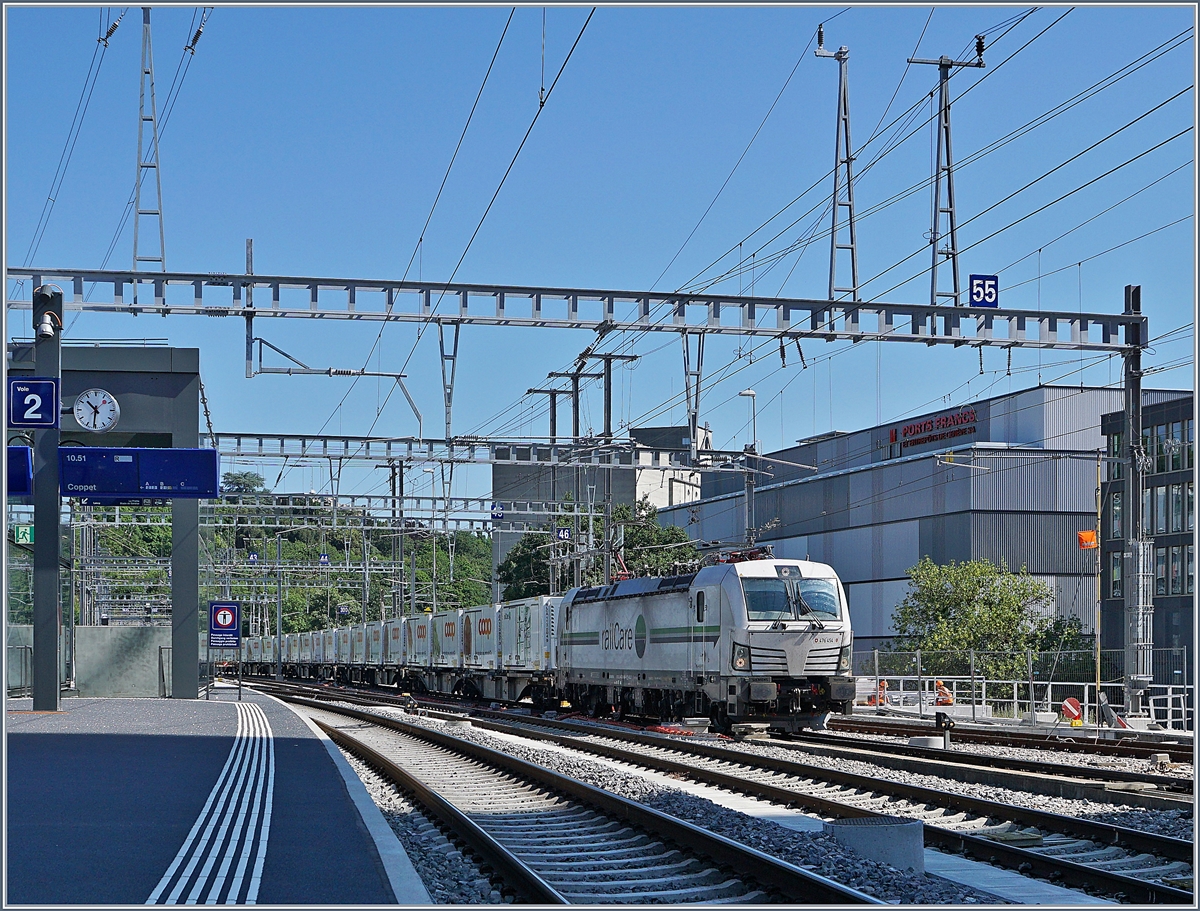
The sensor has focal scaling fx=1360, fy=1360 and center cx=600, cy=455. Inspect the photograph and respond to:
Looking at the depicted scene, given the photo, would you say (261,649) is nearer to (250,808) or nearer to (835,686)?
(835,686)

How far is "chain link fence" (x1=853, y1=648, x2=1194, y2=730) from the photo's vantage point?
2709cm

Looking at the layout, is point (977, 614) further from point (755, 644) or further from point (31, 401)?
point (31, 401)

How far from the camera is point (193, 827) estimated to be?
10969 mm

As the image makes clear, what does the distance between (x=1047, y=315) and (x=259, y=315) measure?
43.3 ft

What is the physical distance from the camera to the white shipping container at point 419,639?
168 feet

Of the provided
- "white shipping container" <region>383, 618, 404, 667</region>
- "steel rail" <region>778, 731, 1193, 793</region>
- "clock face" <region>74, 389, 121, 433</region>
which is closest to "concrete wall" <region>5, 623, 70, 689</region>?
"clock face" <region>74, 389, 121, 433</region>

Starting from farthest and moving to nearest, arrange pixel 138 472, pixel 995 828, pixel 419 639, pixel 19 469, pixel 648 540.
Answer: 1. pixel 648 540
2. pixel 419 639
3. pixel 138 472
4. pixel 19 469
5. pixel 995 828

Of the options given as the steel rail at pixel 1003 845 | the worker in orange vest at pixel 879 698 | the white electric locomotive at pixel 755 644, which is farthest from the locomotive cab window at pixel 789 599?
the worker in orange vest at pixel 879 698

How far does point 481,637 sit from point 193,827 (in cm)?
3218

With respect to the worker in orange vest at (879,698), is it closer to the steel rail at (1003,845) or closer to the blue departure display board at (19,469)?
the steel rail at (1003,845)

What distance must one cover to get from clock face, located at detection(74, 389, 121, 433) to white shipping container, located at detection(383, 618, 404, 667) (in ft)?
73.5

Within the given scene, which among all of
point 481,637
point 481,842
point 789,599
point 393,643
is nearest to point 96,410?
point 481,637

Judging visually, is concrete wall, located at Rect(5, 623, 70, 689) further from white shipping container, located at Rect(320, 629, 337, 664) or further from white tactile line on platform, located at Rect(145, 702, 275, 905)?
white shipping container, located at Rect(320, 629, 337, 664)

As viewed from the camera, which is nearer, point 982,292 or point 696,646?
point 982,292
